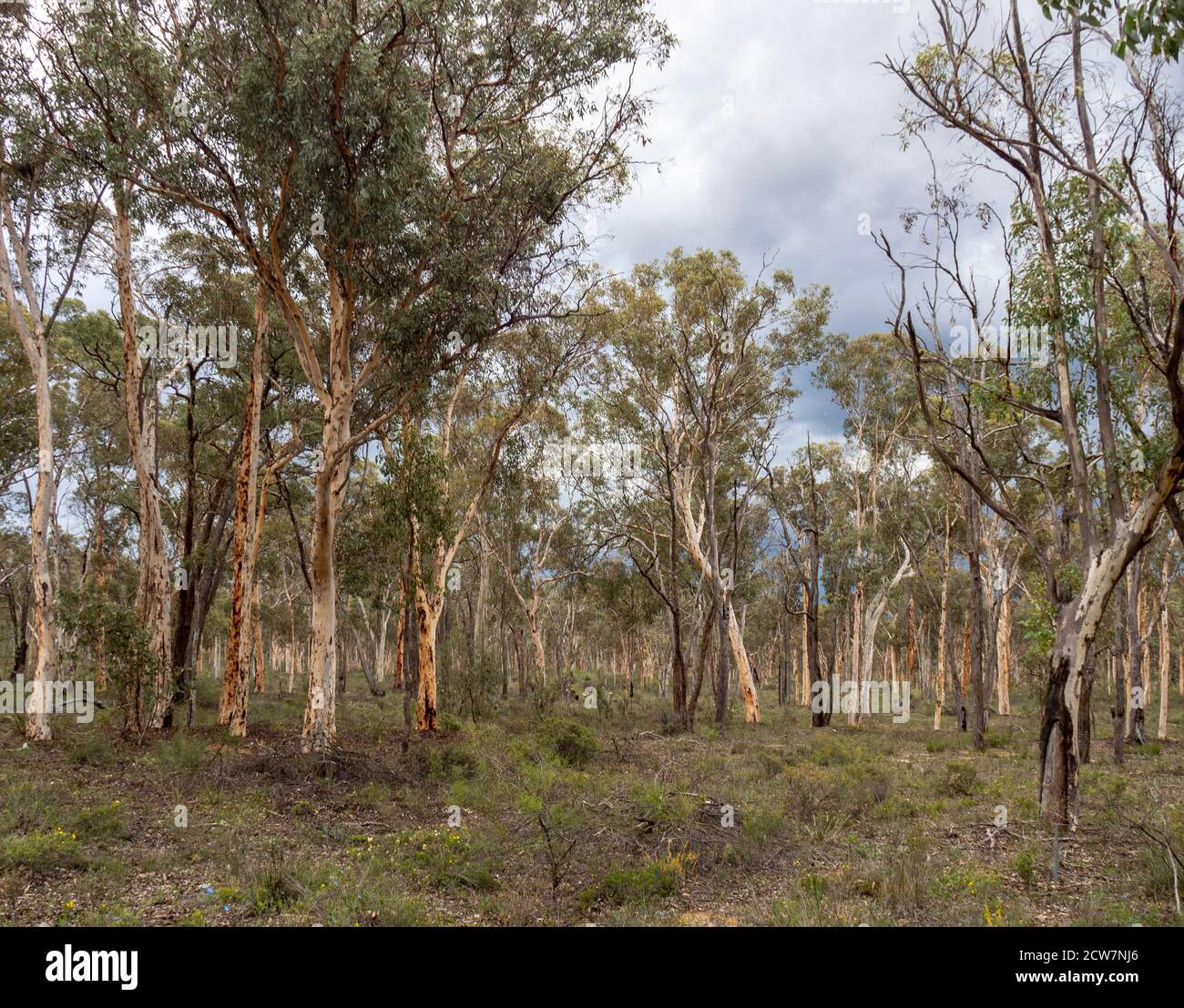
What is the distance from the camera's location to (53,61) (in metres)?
10.6

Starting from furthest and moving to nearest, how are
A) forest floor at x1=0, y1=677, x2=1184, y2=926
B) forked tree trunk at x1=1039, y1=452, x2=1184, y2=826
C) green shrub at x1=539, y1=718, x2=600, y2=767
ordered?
green shrub at x1=539, y1=718, x2=600, y2=767
forked tree trunk at x1=1039, y1=452, x2=1184, y2=826
forest floor at x1=0, y1=677, x2=1184, y2=926

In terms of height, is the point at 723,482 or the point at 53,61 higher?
the point at 53,61

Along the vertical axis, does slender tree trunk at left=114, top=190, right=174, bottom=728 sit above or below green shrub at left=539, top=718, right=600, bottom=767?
above

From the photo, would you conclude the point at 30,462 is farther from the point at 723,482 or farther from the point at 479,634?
the point at 723,482

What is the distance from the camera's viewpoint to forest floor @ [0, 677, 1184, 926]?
17.4ft

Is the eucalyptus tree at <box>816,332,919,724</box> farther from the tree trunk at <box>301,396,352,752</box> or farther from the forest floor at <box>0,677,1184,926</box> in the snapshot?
the tree trunk at <box>301,396,352,752</box>

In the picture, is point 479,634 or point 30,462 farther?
point 479,634

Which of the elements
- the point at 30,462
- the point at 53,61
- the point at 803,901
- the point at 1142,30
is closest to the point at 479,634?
the point at 30,462

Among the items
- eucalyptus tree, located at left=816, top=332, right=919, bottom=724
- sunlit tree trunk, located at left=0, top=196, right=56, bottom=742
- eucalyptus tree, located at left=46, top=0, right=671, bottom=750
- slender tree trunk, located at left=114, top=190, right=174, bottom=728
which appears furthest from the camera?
eucalyptus tree, located at left=816, top=332, right=919, bottom=724

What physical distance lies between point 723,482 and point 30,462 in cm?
2192

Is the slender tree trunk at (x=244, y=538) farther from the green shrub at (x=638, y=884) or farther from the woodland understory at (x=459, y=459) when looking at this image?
the green shrub at (x=638, y=884)

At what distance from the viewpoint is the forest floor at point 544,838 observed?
5.31 metres

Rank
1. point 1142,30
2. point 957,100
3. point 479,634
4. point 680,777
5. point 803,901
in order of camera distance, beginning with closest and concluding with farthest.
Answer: point 1142,30
point 803,901
point 957,100
point 680,777
point 479,634

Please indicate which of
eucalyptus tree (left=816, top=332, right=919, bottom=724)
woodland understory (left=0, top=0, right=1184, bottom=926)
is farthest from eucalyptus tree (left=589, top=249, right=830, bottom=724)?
eucalyptus tree (left=816, top=332, right=919, bottom=724)
